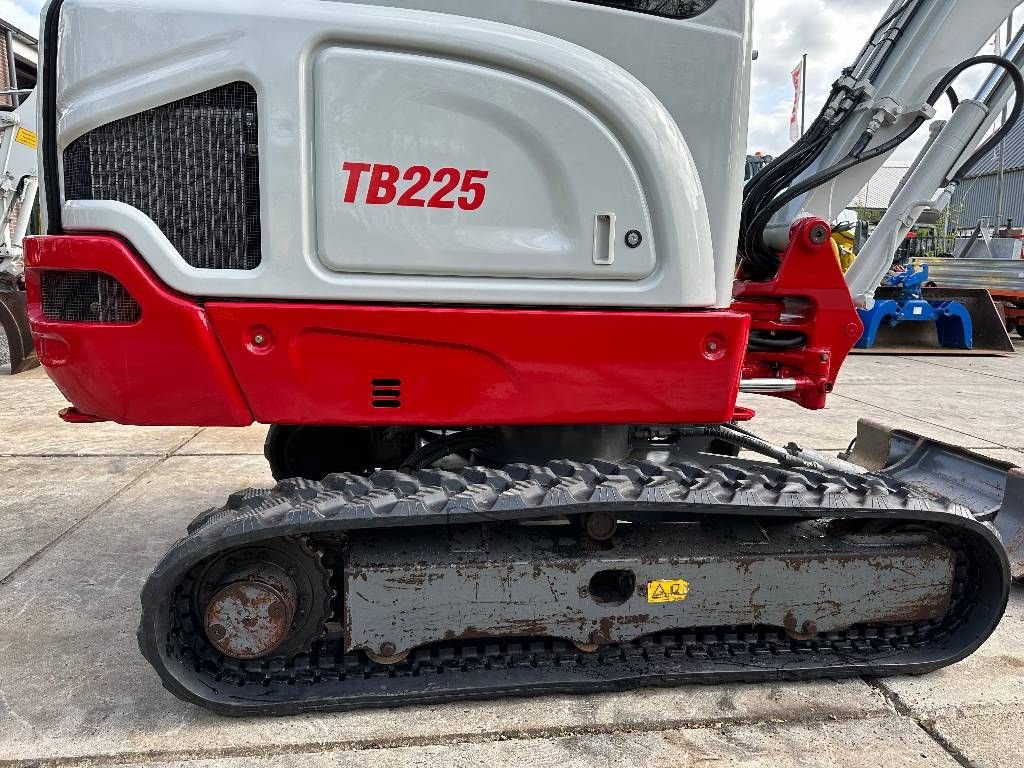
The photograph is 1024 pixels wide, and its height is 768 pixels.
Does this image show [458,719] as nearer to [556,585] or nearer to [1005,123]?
[556,585]

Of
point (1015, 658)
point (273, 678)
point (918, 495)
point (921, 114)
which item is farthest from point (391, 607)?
point (921, 114)

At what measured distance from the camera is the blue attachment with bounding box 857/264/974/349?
1127 centimetres

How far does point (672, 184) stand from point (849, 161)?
1.68 m

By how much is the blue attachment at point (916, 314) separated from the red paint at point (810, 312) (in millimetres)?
8680

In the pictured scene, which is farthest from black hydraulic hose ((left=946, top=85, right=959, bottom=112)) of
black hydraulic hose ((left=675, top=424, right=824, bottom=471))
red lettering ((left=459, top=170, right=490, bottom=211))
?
red lettering ((left=459, top=170, right=490, bottom=211))

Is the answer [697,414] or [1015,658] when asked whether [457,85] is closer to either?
[697,414]

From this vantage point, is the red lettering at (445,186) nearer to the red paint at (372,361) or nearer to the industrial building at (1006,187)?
the red paint at (372,361)

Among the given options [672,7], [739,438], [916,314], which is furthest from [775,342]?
[916,314]

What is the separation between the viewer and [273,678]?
90.7 inches

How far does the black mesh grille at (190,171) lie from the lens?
203 cm

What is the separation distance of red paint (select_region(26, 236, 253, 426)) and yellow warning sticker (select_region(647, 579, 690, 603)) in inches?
50.9

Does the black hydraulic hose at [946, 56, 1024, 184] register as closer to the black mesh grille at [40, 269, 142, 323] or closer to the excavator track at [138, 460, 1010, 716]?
the excavator track at [138, 460, 1010, 716]

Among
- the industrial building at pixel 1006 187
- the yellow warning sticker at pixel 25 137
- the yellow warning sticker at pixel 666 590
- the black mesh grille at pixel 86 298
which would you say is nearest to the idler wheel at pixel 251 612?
the black mesh grille at pixel 86 298

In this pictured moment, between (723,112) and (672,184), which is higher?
(723,112)
